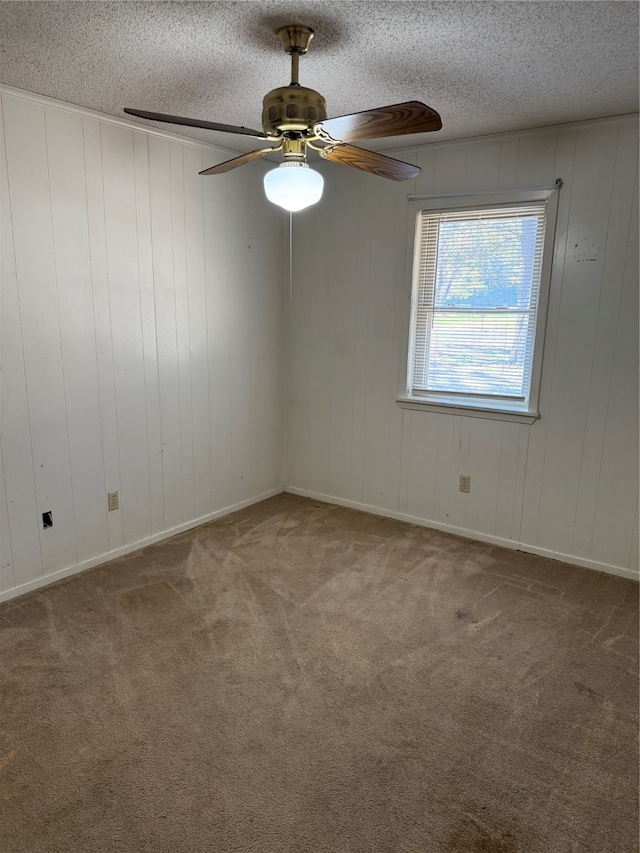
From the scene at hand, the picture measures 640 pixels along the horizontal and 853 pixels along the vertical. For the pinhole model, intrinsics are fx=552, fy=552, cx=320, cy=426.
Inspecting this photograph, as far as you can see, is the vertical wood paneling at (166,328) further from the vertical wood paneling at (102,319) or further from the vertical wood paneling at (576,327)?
the vertical wood paneling at (576,327)

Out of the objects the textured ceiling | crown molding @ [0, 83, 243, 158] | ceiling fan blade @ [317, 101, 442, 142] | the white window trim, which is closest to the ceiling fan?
ceiling fan blade @ [317, 101, 442, 142]

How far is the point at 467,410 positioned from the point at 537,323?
0.68 meters

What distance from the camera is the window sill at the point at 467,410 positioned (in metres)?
3.39

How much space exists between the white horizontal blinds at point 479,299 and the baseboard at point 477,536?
93cm

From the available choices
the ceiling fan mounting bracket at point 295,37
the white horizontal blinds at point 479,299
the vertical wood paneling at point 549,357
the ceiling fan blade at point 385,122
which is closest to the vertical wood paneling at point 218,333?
the white horizontal blinds at point 479,299

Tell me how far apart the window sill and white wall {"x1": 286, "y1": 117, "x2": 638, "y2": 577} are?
0.16ft

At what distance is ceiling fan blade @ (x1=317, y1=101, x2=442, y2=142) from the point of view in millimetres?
1685

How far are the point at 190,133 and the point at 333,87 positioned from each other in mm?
1117

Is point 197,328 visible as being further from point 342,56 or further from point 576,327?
point 576,327

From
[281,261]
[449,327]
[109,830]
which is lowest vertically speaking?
[109,830]

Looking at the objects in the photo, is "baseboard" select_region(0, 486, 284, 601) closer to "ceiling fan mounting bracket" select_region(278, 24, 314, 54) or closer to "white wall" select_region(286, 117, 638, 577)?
"white wall" select_region(286, 117, 638, 577)

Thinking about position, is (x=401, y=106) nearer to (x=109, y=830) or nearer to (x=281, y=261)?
(x=109, y=830)

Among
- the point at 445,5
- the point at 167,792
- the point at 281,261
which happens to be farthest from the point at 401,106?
the point at 281,261

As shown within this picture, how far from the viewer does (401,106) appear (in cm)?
166
